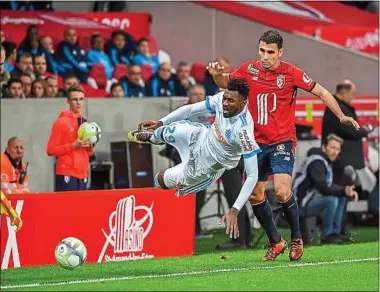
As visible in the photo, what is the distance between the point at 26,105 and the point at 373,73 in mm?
7159

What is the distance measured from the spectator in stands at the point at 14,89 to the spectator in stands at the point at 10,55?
70 centimetres

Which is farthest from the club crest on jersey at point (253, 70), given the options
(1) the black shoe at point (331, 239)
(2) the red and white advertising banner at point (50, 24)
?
(2) the red and white advertising banner at point (50, 24)

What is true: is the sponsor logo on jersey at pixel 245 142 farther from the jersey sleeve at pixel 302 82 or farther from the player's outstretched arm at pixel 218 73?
the jersey sleeve at pixel 302 82

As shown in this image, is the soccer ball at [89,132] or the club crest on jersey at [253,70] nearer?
the club crest on jersey at [253,70]

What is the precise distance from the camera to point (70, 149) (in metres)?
15.8

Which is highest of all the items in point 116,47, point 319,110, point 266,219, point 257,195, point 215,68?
point 116,47

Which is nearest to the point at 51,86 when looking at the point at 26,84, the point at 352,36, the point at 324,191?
the point at 26,84

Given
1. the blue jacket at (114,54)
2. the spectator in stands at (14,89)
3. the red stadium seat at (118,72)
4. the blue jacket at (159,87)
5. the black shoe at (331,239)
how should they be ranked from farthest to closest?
the blue jacket at (114,54)
the red stadium seat at (118,72)
the blue jacket at (159,87)
the spectator in stands at (14,89)
the black shoe at (331,239)

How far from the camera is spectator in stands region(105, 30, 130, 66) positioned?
20609 mm

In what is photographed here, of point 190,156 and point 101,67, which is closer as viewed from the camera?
point 190,156

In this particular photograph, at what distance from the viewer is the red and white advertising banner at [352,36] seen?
77.2 feet

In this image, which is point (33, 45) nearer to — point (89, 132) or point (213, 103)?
point (89, 132)

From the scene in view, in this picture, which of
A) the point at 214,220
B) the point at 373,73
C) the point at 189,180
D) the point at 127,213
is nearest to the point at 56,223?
the point at 127,213

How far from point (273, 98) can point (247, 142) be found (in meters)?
1.13
